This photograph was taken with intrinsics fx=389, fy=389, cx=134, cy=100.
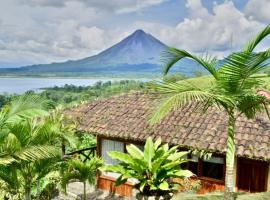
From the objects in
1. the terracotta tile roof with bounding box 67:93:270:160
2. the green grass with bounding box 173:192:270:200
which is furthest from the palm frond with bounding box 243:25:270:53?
the green grass with bounding box 173:192:270:200

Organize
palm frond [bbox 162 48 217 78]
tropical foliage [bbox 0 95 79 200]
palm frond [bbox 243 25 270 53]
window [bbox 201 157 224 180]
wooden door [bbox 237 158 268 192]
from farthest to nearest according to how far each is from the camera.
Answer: window [bbox 201 157 224 180]
wooden door [bbox 237 158 268 192]
tropical foliage [bbox 0 95 79 200]
palm frond [bbox 162 48 217 78]
palm frond [bbox 243 25 270 53]

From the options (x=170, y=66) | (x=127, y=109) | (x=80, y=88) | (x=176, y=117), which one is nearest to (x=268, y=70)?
(x=170, y=66)

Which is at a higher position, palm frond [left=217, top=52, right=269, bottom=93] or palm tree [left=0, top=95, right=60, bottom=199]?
palm frond [left=217, top=52, right=269, bottom=93]

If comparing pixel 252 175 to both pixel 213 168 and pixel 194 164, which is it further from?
pixel 194 164

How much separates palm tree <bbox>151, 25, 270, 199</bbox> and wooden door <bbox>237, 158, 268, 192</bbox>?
11.6 ft

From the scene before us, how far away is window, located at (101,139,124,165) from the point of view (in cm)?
1451

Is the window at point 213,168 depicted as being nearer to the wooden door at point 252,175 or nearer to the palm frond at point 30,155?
the wooden door at point 252,175

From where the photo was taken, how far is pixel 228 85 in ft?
26.0

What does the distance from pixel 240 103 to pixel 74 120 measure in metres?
8.23

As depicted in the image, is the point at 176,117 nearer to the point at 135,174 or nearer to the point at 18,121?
the point at 135,174

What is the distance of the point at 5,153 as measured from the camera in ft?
29.6

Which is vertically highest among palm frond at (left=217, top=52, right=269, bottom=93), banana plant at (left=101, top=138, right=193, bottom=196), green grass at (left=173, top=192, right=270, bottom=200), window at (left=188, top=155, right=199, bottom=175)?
palm frond at (left=217, top=52, right=269, bottom=93)

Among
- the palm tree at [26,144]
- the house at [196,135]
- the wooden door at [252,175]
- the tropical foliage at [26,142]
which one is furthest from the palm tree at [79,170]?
the wooden door at [252,175]

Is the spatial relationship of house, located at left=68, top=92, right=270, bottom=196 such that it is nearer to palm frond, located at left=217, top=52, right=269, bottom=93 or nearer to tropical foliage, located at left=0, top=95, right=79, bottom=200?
tropical foliage, located at left=0, top=95, right=79, bottom=200
